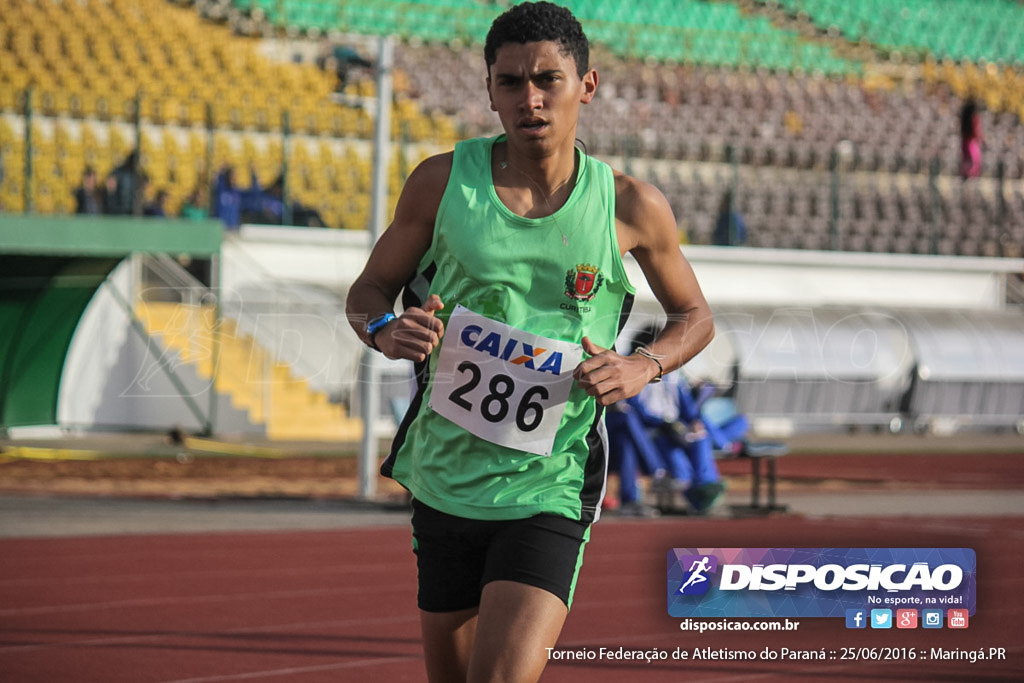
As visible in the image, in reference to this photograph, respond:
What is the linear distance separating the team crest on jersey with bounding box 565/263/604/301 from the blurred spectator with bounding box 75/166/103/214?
17.3 metres

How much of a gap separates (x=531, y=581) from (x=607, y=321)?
651mm

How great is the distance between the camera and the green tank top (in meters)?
3.32

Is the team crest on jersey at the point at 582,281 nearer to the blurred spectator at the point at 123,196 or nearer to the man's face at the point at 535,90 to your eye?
the man's face at the point at 535,90

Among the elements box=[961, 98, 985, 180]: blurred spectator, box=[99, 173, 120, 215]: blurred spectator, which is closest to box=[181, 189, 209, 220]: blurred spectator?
box=[99, 173, 120, 215]: blurred spectator

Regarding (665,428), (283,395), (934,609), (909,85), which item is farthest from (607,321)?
(909,85)

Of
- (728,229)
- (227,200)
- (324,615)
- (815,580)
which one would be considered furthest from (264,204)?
(815,580)

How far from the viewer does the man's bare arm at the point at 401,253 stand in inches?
134

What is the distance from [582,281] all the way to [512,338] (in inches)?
8.5

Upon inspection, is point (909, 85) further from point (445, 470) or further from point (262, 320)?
point (445, 470)

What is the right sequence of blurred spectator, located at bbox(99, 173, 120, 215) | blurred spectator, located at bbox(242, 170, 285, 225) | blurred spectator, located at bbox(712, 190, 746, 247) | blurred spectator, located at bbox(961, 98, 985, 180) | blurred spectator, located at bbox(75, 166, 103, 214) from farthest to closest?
blurred spectator, located at bbox(961, 98, 985, 180), blurred spectator, located at bbox(712, 190, 746, 247), blurred spectator, located at bbox(242, 170, 285, 225), blurred spectator, located at bbox(99, 173, 120, 215), blurred spectator, located at bbox(75, 166, 103, 214)

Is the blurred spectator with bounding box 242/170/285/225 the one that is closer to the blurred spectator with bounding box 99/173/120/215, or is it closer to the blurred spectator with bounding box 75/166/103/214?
the blurred spectator with bounding box 99/173/120/215

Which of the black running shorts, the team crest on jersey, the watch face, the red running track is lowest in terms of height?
the red running track

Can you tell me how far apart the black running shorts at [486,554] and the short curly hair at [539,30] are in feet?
3.51

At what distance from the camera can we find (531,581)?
10.6ft
